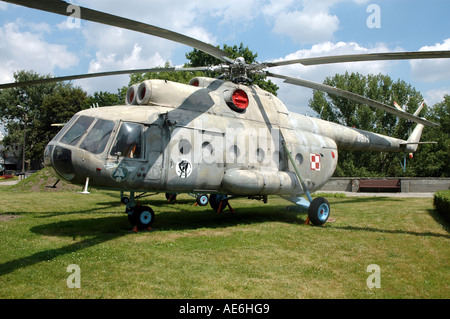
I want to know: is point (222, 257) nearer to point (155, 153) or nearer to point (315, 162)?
point (155, 153)

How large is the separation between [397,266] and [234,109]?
6.36m

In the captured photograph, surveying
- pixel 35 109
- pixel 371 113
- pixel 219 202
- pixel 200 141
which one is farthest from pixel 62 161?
pixel 35 109

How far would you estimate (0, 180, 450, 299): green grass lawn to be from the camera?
17.4 feet

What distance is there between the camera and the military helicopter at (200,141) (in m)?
8.27

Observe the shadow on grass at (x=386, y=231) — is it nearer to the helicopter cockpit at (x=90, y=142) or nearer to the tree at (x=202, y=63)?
the helicopter cockpit at (x=90, y=142)

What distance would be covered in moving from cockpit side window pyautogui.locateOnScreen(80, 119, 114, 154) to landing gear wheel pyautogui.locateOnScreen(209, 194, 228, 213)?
6.40 m

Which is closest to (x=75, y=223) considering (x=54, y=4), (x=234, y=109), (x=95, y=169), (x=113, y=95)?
(x=95, y=169)

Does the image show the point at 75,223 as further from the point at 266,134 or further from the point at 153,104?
the point at 266,134

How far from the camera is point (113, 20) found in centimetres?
553

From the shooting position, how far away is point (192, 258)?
22.8 feet

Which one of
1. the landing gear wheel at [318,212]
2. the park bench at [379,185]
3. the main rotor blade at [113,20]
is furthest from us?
the park bench at [379,185]

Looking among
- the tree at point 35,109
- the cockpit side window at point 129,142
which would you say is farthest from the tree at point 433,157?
the tree at point 35,109

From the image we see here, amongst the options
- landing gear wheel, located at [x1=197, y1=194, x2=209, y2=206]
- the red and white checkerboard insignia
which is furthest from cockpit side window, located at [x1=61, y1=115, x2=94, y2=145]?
landing gear wheel, located at [x1=197, y1=194, x2=209, y2=206]

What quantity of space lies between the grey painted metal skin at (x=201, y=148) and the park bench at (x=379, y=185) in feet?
56.4
